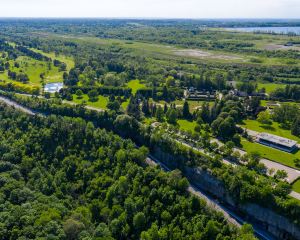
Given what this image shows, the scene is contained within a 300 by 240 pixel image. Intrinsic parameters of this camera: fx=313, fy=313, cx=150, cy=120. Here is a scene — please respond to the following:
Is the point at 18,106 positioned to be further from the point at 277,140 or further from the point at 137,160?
the point at 277,140

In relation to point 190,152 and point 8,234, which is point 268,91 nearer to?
Result: point 190,152

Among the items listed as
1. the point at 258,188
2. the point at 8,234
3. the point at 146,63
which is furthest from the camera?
the point at 146,63

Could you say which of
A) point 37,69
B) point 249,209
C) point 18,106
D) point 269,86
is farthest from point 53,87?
point 249,209

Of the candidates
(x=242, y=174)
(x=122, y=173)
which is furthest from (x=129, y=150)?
(x=242, y=174)

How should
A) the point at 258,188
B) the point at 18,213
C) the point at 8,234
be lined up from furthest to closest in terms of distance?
1. the point at 258,188
2. the point at 18,213
3. the point at 8,234

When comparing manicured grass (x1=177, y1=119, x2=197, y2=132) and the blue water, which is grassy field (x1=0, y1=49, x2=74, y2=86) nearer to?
the blue water

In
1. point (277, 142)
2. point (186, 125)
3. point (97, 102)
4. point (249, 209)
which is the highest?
point (97, 102)
